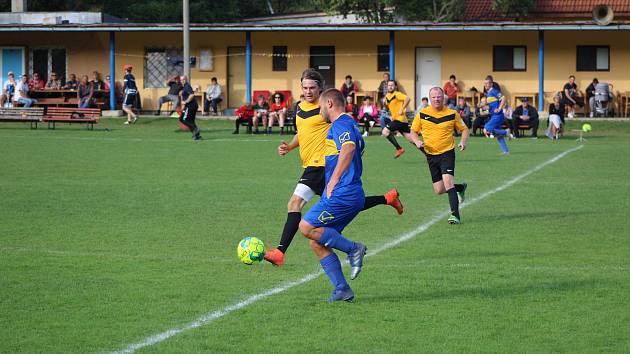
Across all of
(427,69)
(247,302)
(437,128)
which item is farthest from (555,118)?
(247,302)

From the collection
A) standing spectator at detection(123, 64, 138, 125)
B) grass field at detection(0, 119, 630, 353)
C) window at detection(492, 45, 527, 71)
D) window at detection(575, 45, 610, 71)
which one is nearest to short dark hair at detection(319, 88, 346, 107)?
grass field at detection(0, 119, 630, 353)

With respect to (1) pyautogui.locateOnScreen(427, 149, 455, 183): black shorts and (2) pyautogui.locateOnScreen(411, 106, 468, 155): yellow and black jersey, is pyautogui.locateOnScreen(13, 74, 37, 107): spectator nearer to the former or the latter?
(2) pyautogui.locateOnScreen(411, 106, 468, 155): yellow and black jersey

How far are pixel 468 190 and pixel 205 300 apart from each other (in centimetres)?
953

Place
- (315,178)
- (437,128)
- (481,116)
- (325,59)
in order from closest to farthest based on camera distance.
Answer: (315,178), (437,128), (481,116), (325,59)

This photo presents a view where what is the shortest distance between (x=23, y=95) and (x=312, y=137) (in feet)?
99.5

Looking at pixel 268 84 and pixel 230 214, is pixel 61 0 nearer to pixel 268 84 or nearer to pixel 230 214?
pixel 268 84

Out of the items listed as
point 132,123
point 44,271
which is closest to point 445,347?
point 44,271

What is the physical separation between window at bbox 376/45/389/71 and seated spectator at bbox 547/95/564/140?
11.3 meters

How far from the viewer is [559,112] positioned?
106 ft

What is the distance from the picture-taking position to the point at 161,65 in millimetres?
44125

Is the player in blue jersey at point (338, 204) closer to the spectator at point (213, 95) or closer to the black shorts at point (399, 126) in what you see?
the black shorts at point (399, 126)

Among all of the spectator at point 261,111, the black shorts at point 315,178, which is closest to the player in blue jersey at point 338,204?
the black shorts at point 315,178

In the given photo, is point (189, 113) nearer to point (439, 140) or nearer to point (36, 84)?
point (36, 84)

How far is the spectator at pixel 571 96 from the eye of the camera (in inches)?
1512
